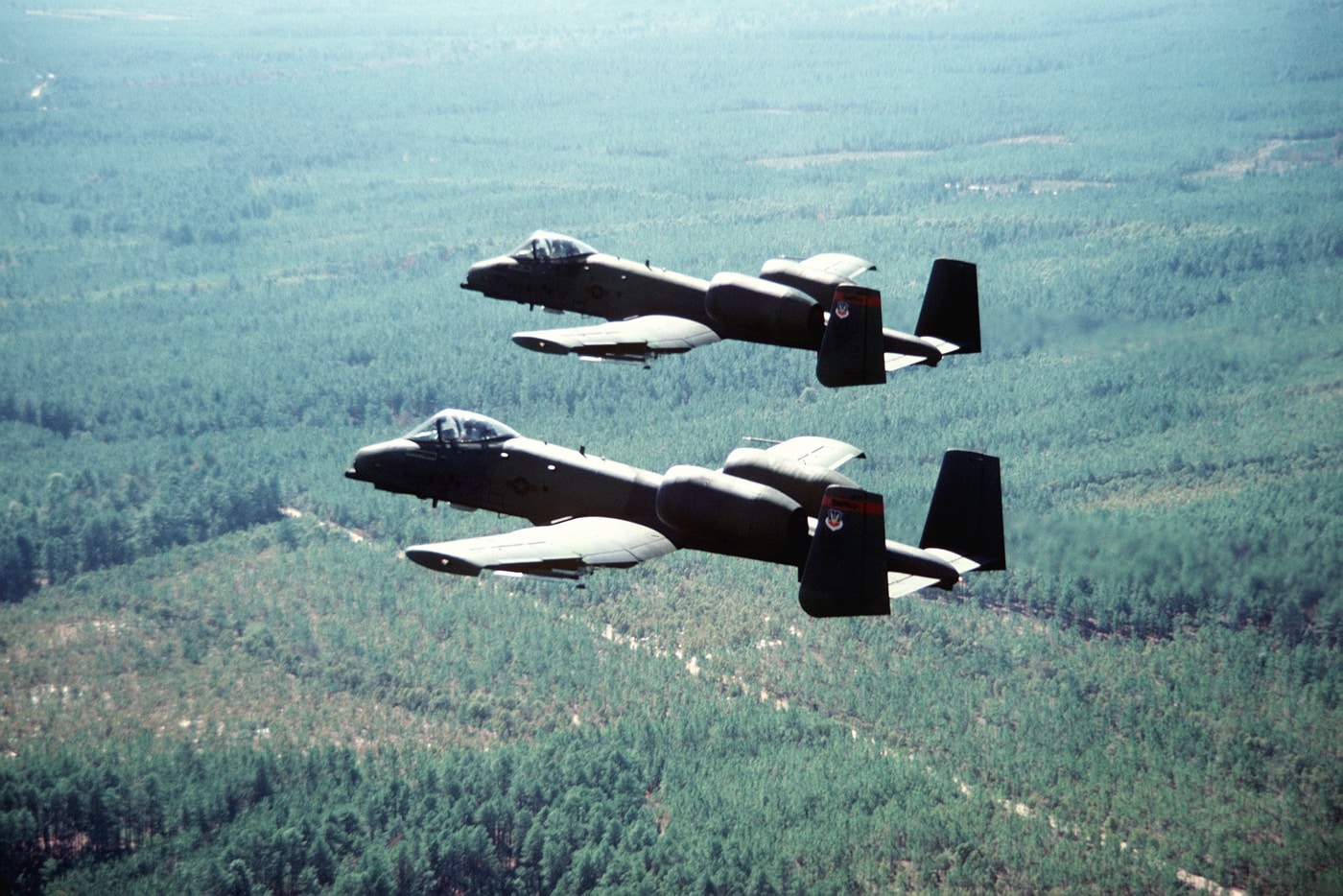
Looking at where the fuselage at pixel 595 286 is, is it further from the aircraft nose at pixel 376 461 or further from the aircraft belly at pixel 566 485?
the aircraft nose at pixel 376 461

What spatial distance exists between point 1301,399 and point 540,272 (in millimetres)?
119622

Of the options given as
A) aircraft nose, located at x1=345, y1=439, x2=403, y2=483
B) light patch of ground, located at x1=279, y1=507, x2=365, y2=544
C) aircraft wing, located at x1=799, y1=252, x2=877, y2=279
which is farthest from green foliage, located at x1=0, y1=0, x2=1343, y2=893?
aircraft nose, located at x1=345, y1=439, x2=403, y2=483

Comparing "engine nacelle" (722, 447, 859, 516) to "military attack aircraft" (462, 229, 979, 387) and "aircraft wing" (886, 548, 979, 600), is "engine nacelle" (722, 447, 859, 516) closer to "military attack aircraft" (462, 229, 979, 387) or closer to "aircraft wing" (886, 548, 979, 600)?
"aircraft wing" (886, 548, 979, 600)

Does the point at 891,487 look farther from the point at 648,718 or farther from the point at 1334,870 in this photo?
the point at 1334,870

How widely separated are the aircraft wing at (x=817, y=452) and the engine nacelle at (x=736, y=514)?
6.22 metres

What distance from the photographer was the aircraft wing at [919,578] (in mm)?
56531

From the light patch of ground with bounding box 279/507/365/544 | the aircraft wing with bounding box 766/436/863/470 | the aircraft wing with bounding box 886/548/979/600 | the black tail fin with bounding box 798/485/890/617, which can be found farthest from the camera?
the light patch of ground with bounding box 279/507/365/544

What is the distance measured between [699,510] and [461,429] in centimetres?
1119

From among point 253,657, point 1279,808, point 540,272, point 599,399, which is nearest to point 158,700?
point 253,657

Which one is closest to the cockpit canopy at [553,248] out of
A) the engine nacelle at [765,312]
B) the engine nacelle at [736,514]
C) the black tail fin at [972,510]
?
the engine nacelle at [765,312]

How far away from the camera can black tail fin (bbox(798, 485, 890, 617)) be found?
52.8 meters

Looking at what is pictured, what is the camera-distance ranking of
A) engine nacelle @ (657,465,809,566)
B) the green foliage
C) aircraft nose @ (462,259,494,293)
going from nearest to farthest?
engine nacelle @ (657,465,809,566), aircraft nose @ (462,259,494,293), the green foliage

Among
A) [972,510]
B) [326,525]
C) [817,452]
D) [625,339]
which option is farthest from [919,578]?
[326,525]

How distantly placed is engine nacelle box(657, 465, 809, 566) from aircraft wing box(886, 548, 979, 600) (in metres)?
3.62
